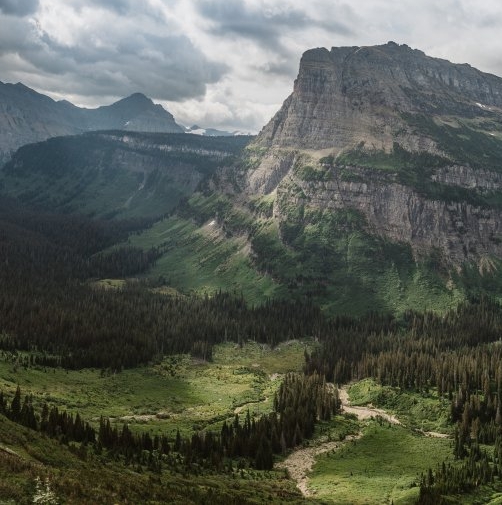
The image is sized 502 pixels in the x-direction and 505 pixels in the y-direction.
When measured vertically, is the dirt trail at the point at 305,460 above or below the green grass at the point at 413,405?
below

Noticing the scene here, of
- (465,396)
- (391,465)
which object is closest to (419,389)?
(465,396)

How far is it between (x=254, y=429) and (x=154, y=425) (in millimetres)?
29993

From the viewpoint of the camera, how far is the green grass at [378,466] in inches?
4692

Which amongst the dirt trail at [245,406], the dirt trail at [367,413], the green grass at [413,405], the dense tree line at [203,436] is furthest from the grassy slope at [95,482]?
the green grass at [413,405]

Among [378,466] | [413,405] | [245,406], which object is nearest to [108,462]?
[378,466]

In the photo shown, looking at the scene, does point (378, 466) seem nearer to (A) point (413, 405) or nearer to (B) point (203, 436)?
(B) point (203, 436)

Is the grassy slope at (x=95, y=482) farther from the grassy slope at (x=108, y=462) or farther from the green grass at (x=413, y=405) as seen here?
the green grass at (x=413, y=405)

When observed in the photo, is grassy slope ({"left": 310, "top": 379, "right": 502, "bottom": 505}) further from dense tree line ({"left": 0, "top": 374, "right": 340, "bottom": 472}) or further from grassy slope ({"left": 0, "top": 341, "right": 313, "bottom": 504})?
dense tree line ({"left": 0, "top": 374, "right": 340, "bottom": 472})

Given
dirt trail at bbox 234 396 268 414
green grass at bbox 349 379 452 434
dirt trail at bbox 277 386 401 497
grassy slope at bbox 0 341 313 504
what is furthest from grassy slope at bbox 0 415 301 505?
green grass at bbox 349 379 452 434

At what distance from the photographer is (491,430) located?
151 meters

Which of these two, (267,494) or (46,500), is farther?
(267,494)

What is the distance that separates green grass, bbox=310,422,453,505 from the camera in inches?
4692

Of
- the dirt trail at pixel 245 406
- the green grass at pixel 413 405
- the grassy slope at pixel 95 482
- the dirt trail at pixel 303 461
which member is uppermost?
the grassy slope at pixel 95 482

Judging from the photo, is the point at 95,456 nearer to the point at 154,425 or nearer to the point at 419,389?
the point at 154,425
